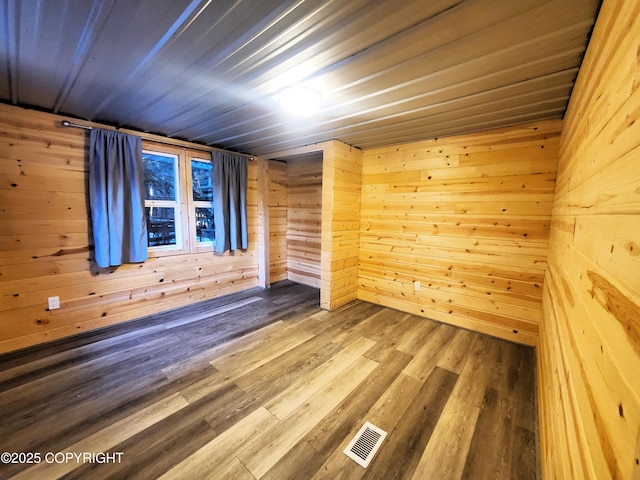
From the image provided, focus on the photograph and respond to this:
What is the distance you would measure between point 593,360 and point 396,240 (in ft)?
8.78

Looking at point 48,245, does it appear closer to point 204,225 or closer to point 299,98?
point 204,225

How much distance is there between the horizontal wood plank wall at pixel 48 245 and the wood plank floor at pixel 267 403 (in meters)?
0.24

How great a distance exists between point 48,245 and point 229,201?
1.92 m

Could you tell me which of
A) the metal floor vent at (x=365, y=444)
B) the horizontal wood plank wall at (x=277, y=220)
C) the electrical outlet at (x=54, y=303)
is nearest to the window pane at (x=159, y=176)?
the electrical outlet at (x=54, y=303)

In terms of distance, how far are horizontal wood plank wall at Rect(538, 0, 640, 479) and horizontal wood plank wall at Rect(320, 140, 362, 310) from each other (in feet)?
7.47

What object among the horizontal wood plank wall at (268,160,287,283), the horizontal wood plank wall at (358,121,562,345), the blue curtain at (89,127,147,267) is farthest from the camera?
the horizontal wood plank wall at (268,160,287,283)

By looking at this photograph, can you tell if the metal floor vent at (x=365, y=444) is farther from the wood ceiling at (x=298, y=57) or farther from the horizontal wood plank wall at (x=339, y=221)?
the wood ceiling at (x=298, y=57)

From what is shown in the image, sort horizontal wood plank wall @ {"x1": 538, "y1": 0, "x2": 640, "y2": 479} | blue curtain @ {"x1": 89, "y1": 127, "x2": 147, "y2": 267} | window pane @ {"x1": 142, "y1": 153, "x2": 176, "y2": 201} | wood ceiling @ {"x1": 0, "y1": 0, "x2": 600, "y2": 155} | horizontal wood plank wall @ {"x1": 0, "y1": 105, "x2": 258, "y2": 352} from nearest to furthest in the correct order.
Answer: horizontal wood plank wall @ {"x1": 538, "y1": 0, "x2": 640, "y2": 479} < wood ceiling @ {"x1": 0, "y1": 0, "x2": 600, "y2": 155} < horizontal wood plank wall @ {"x1": 0, "y1": 105, "x2": 258, "y2": 352} < blue curtain @ {"x1": 89, "y1": 127, "x2": 147, "y2": 267} < window pane @ {"x1": 142, "y1": 153, "x2": 176, "y2": 201}

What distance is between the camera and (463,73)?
1.58 metres

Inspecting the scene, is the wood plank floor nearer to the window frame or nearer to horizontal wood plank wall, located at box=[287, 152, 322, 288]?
the window frame

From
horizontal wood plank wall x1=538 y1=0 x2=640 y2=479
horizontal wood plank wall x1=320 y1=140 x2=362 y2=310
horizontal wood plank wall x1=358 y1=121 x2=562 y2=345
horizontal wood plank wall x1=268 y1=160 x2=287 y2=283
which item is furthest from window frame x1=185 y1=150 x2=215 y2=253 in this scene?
horizontal wood plank wall x1=538 y1=0 x2=640 y2=479

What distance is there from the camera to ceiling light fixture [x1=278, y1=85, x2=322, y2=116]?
70.1 inches

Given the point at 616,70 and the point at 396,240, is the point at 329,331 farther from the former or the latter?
the point at 616,70

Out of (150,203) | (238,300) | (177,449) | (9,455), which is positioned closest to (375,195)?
(238,300)
